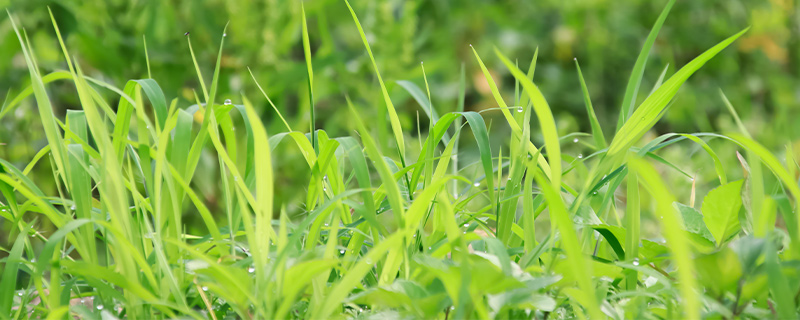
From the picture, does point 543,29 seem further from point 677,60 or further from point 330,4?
point 330,4

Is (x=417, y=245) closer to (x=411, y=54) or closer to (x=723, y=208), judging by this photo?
(x=723, y=208)

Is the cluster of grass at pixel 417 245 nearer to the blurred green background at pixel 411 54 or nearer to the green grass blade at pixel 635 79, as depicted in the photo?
the green grass blade at pixel 635 79

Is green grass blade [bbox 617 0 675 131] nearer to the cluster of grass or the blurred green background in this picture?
the cluster of grass

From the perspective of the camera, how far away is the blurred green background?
1726mm

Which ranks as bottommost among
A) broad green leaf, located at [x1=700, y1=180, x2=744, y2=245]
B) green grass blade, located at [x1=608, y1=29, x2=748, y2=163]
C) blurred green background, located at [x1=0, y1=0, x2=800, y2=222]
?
blurred green background, located at [x1=0, y1=0, x2=800, y2=222]

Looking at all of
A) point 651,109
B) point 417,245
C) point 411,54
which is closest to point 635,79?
point 651,109

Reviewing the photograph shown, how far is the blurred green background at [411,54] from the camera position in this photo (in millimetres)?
1726

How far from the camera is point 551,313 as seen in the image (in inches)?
20.1

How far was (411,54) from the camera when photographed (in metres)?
1.91

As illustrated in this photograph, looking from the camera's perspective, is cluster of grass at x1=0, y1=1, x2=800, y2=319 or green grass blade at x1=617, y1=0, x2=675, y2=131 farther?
green grass blade at x1=617, y1=0, x2=675, y2=131

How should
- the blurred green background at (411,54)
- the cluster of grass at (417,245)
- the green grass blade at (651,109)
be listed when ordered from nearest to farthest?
the cluster of grass at (417,245) < the green grass blade at (651,109) < the blurred green background at (411,54)

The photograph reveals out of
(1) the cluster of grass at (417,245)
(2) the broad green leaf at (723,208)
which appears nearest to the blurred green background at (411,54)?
(1) the cluster of grass at (417,245)

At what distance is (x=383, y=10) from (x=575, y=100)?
105 centimetres

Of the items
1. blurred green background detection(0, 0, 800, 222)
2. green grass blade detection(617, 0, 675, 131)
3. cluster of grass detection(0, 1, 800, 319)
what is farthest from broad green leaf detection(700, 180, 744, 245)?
blurred green background detection(0, 0, 800, 222)
